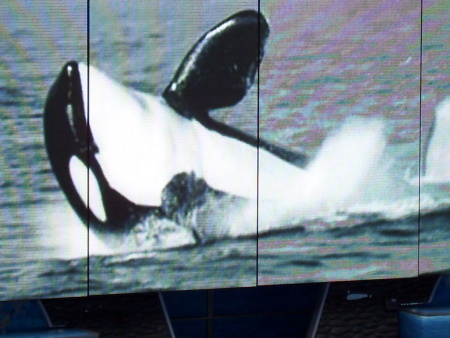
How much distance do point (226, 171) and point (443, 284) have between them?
331 centimetres

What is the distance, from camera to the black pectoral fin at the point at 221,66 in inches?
426

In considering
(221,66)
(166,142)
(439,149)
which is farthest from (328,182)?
(166,142)

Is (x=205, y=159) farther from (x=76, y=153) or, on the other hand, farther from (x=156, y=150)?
(x=76, y=153)

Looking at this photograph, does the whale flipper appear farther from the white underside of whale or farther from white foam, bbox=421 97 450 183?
white foam, bbox=421 97 450 183

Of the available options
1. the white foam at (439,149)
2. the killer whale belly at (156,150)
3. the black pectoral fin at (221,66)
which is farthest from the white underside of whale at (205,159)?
the white foam at (439,149)

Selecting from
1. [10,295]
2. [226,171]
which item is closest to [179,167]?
[226,171]

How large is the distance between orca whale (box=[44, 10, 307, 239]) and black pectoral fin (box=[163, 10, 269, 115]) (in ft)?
0.03

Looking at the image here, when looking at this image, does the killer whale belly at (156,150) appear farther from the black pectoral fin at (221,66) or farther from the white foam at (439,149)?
the white foam at (439,149)

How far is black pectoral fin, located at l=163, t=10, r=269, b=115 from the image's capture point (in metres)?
10.8

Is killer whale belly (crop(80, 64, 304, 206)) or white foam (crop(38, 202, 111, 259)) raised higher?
killer whale belly (crop(80, 64, 304, 206))

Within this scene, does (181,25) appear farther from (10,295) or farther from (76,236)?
(10,295)

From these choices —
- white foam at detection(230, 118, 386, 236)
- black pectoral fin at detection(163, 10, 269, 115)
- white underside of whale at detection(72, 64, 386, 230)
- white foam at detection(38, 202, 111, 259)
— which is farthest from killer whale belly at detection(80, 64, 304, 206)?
white foam at detection(38, 202, 111, 259)

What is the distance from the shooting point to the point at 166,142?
35.6 feet

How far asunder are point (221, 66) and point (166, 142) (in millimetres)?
993
